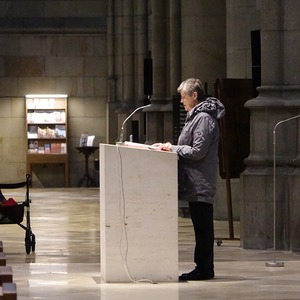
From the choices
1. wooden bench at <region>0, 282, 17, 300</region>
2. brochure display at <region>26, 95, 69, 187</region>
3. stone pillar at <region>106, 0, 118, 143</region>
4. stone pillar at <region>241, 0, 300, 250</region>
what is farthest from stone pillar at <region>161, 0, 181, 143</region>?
wooden bench at <region>0, 282, 17, 300</region>

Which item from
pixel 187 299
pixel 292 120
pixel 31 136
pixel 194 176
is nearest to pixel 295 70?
pixel 292 120

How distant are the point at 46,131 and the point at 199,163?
78.5ft

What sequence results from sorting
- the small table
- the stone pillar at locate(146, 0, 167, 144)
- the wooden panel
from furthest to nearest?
the small table
the stone pillar at locate(146, 0, 167, 144)
the wooden panel

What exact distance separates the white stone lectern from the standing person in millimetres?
222

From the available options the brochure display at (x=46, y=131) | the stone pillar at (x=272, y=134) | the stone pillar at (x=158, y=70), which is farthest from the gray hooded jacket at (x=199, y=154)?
the brochure display at (x=46, y=131)

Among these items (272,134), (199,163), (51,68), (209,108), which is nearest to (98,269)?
(199,163)

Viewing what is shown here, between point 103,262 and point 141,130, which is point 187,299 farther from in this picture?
point 141,130

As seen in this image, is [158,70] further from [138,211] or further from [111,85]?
[138,211]

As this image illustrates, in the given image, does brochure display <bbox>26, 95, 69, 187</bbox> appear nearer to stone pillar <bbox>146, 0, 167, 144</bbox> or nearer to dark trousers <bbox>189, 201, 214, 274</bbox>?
stone pillar <bbox>146, 0, 167, 144</bbox>

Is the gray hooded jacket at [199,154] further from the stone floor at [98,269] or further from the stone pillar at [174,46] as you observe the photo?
the stone pillar at [174,46]

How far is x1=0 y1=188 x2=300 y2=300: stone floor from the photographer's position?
1158 cm

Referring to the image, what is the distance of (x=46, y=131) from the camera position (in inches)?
1419

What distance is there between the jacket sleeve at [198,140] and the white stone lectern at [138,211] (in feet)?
0.57

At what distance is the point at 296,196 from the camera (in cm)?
1611
